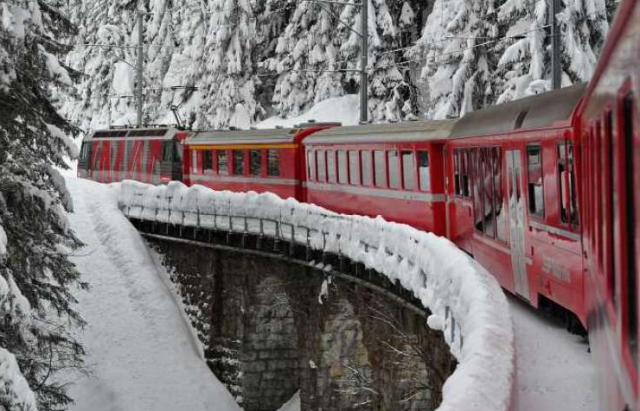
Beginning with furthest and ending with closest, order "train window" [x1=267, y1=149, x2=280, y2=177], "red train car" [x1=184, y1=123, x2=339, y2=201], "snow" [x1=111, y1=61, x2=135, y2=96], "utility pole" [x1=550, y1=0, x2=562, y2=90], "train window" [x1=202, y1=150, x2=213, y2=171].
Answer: "snow" [x1=111, y1=61, x2=135, y2=96] < "train window" [x1=202, y1=150, x2=213, y2=171] < "train window" [x1=267, y1=149, x2=280, y2=177] < "red train car" [x1=184, y1=123, x2=339, y2=201] < "utility pole" [x1=550, y1=0, x2=562, y2=90]

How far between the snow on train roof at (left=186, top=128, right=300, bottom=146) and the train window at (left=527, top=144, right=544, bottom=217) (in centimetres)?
1754

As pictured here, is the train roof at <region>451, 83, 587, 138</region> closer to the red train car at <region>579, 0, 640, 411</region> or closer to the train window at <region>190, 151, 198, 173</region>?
the red train car at <region>579, 0, 640, 411</region>

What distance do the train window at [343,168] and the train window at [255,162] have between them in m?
5.62

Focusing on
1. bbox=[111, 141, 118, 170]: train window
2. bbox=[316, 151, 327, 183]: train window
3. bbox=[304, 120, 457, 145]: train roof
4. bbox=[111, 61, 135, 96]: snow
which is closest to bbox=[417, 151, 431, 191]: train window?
bbox=[304, 120, 457, 145]: train roof

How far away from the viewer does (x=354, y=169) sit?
80.6 feet

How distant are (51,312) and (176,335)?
333cm

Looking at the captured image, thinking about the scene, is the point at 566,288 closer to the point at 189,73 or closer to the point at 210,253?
the point at 210,253

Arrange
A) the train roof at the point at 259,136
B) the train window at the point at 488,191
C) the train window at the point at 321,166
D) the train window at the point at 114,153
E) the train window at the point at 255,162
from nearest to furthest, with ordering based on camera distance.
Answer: the train window at the point at 488,191, the train window at the point at 321,166, the train roof at the point at 259,136, the train window at the point at 255,162, the train window at the point at 114,153

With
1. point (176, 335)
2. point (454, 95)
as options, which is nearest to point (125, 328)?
point (176, 335)

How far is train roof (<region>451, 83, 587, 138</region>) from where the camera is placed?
10609mm

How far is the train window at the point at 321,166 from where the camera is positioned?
1066 inches

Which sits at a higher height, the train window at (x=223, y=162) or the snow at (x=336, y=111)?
the snow at (x=336, y=111)

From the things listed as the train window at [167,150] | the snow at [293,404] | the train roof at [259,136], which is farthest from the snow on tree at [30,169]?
the train window at [167,150]

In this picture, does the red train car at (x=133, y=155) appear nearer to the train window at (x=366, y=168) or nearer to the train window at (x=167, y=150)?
the train window at (x=167, y=150)
